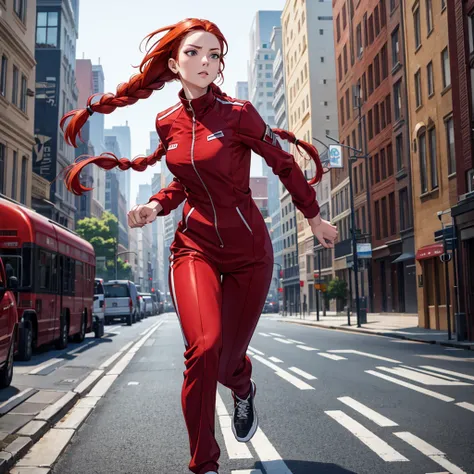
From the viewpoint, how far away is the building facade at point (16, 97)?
32.8 metres

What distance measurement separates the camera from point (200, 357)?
3.66m

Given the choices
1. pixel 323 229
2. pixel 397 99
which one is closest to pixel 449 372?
pixel 323 229

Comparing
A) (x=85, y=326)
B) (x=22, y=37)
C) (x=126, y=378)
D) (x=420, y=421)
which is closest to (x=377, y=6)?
(x=22, y=37)

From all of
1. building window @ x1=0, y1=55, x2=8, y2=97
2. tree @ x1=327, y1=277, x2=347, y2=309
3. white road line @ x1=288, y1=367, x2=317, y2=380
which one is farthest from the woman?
tree @ x1=327, y1=277, x2=347, y2=309

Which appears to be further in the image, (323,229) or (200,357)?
(323,229)

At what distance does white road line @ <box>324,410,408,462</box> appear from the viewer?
536 centimetres

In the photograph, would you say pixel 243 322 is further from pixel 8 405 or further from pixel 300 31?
pixel 300 31

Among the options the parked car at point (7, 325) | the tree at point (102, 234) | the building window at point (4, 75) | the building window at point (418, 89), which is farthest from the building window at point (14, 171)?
the tree at point (102, 234)

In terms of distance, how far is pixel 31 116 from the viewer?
37094mm

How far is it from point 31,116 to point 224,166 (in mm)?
35340

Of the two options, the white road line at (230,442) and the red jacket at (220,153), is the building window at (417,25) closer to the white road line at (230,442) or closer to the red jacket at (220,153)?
the white road line at (230,442)

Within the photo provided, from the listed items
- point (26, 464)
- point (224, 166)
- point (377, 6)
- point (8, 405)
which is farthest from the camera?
point (377, 6)

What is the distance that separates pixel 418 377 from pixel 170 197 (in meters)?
7.70

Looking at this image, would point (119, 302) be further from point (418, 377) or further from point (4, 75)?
point (418, 377)
